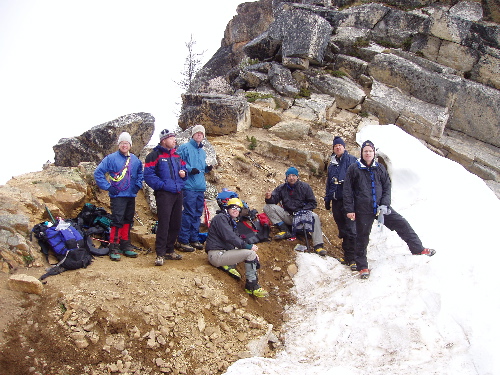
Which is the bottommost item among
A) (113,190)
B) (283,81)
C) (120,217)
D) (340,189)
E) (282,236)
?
(282,236)

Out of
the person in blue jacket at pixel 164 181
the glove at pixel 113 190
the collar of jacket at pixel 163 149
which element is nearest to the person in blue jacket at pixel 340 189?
the person in blue jacket at pixel 164 181

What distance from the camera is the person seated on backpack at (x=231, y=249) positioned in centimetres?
677

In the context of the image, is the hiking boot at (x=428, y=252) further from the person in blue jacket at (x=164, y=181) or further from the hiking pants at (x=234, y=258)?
the person in blue jacket at (x=164, y=181)

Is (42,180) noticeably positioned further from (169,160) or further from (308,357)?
(308,357)

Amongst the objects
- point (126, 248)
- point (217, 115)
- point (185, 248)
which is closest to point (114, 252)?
point (126, 248)

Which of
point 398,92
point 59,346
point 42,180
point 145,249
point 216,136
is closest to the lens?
point 59,346

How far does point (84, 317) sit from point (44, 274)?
1.22m

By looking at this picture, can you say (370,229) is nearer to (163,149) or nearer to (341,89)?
(163,149)

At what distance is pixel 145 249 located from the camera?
8094 millimetres

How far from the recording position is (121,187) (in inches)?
292

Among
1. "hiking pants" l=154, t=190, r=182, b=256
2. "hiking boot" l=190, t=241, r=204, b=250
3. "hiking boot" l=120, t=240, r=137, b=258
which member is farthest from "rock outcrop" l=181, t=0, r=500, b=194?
"hiking boot" l=120, t=240, r=137, b=258

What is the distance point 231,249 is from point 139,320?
216 centimetres

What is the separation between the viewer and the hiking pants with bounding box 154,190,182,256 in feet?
23.7

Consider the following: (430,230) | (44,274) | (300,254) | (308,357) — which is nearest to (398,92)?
(430,230)
